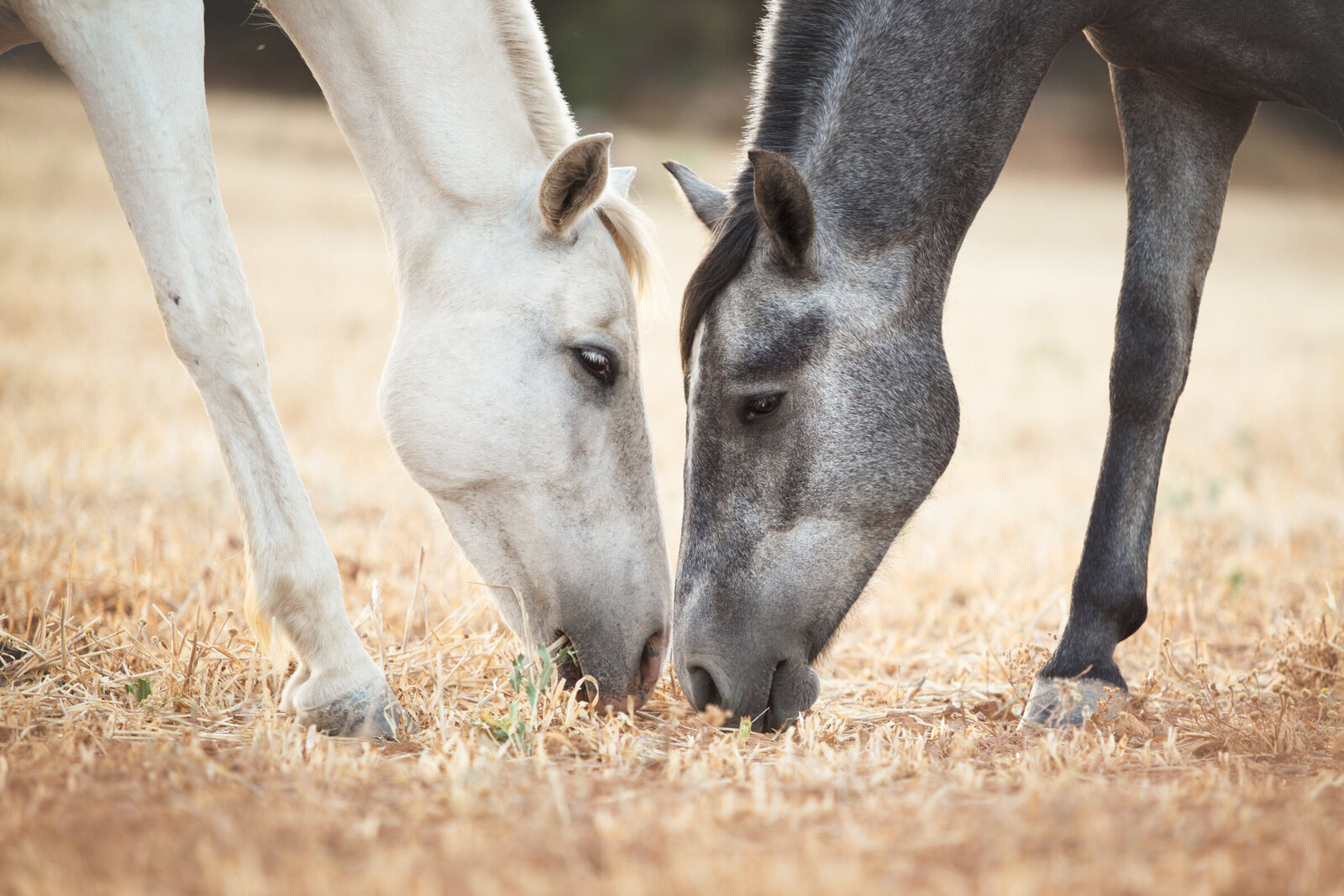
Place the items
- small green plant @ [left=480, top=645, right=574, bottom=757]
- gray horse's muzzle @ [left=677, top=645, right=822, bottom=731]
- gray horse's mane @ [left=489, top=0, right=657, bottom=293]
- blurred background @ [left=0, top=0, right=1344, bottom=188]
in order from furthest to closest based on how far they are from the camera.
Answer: blurred background @ [left=0, top=0, right=1344, bottom=188]
gray horse's mane @ [left=489, top=0, right=657, bottom=293]
gray horse's muzzle @ [left=677, top=645, right=822, bottom=731]
small green plant @ [left=480, top=645, right=574, bottom=757]

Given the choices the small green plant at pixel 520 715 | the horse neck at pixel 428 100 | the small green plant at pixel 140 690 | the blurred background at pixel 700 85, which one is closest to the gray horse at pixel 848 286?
the small green plant at pixel 520 715

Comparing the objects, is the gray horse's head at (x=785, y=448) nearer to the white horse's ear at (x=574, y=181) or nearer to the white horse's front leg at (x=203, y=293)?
the white horse's ear at (x=574, y=181)

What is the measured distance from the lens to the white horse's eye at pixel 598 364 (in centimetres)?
259

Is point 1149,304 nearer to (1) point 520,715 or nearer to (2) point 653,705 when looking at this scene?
(2) point 653,705

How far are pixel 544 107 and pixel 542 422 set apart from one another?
970 mm

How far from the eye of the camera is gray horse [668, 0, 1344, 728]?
2.49 meters

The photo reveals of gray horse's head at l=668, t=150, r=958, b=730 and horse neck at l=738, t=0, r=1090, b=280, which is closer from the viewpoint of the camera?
gray horse's head at l=668, t=150, r=958, b=730

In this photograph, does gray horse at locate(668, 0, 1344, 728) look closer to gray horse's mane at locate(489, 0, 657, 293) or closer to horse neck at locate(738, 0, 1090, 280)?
horse neck at locate(738, 0, 1090, 280)

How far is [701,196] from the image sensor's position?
287 cm

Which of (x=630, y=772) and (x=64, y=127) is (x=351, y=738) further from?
(x=64, y=127)

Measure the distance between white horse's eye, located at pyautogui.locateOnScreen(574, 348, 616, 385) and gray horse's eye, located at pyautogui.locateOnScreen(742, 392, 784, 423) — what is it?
0.39 m

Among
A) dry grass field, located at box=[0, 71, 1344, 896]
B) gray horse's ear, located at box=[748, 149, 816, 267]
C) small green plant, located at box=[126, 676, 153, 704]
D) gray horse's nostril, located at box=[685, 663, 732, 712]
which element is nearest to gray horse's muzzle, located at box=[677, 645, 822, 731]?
gray horse's nostril, located at box=[685, 663, 732, 712]

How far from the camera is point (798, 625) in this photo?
8.21ft

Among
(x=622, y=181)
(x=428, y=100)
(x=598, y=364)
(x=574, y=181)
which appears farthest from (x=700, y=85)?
(x=598, y=364)
